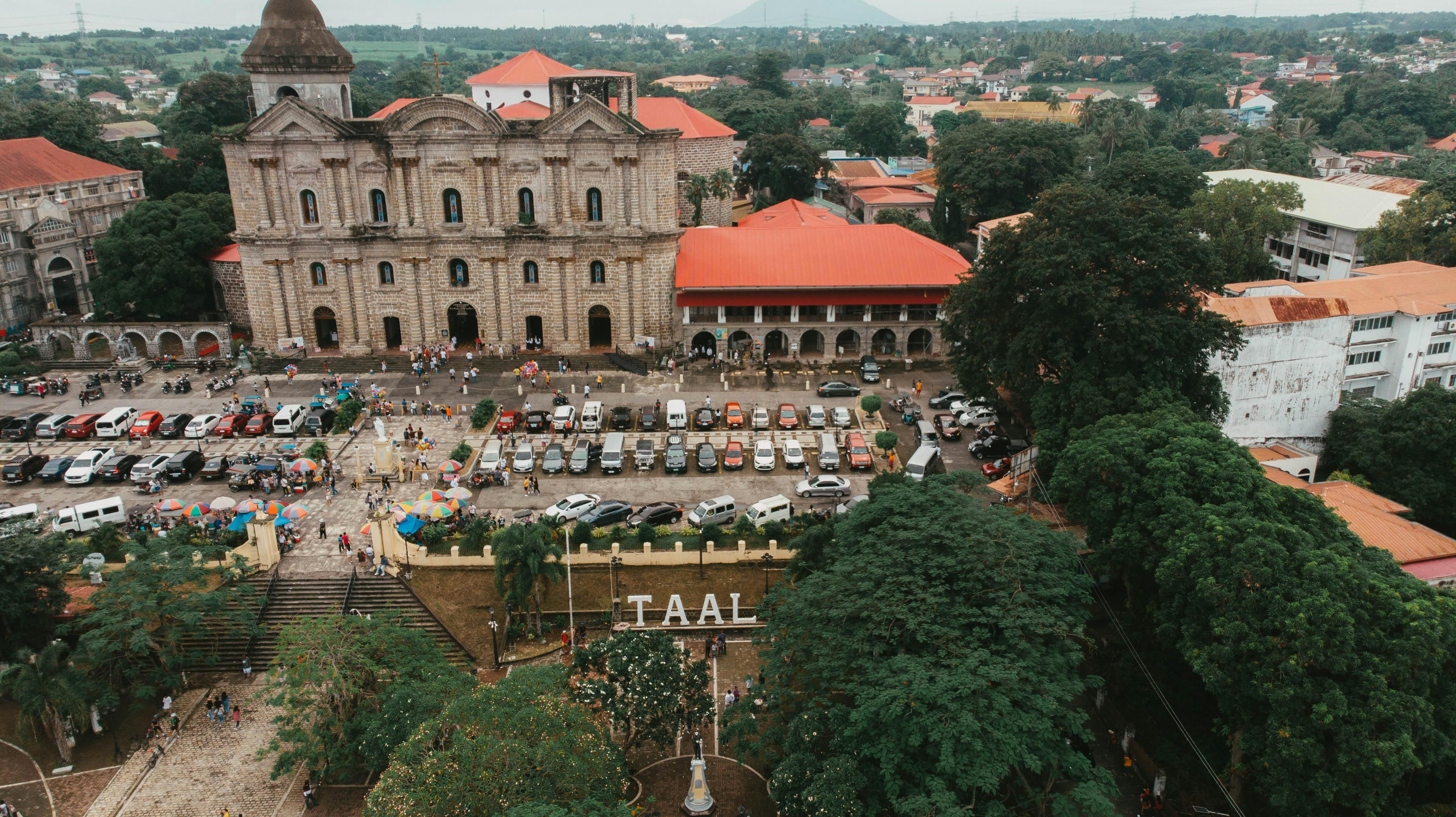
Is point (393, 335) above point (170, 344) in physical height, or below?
above

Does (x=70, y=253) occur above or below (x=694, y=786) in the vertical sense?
above

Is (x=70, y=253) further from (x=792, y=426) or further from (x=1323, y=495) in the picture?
(x=1323, y=495)

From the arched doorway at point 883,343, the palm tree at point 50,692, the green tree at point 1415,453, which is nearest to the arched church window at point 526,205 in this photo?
the arched doorway at point 883,343

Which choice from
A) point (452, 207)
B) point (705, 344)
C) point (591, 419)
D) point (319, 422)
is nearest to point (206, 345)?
point (319, 422)

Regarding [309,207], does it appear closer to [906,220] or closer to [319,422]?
[319,422]

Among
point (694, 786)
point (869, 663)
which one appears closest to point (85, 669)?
point (694, 786)

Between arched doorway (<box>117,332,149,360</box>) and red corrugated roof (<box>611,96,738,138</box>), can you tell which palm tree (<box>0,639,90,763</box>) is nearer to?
arched doorway (<box>117,332,149,360</box>)

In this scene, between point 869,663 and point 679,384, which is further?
point 679,384

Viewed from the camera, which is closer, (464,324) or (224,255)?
(464,324)
